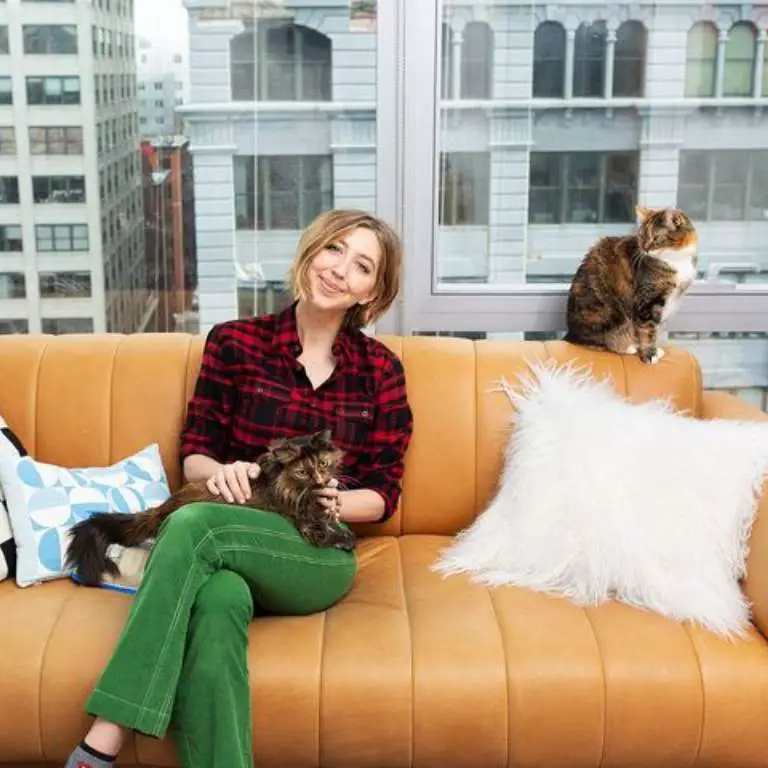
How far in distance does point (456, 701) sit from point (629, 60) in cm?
184

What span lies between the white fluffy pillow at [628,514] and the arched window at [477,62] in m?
1.00

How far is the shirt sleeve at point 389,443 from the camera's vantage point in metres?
2.14

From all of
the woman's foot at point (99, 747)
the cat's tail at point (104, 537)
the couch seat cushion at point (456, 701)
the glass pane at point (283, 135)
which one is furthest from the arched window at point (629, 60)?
the woman's foot at point (99, 747)

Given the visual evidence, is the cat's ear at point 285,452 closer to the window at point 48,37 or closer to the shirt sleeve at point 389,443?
the shirt sleeve at point 389,443

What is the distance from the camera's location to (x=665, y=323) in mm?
2684

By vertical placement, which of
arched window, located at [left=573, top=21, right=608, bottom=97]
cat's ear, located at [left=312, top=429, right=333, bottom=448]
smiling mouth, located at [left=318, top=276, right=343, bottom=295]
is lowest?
cat's ear, located at [left=312, top=429, right=333, bottom=448]

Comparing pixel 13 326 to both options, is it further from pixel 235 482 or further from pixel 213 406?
pixel 235 482

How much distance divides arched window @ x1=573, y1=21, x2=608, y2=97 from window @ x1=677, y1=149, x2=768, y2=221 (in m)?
0.33

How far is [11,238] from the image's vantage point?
9.15 feet

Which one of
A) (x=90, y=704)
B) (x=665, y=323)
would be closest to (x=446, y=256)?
(x=665, y=323)

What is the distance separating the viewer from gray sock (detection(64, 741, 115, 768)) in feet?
5.31

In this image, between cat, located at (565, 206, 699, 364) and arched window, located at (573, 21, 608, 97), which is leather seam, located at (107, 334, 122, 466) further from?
arched window, located at (573, 21, 608, 97)

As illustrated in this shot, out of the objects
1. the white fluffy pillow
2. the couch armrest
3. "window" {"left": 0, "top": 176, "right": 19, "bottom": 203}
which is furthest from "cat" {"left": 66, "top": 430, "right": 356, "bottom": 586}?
"window" {"left": 0, "top": 176, "right": 19, "bottom": 203}

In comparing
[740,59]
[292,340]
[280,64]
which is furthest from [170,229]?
[740,59]
